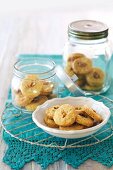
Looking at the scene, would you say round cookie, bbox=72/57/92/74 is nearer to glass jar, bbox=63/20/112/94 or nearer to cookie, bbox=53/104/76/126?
glass jar, bbox=63/20/112/94

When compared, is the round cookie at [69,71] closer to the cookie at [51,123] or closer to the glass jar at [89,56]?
the glass jar at [89,56]

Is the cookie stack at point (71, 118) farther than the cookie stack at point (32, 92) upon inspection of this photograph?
No

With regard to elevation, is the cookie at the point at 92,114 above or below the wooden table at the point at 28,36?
above

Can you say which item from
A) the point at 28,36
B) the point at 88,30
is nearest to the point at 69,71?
the point at 88,30

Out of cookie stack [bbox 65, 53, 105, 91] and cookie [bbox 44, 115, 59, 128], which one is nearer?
cookie [bbox 44, 115, 59, 128]

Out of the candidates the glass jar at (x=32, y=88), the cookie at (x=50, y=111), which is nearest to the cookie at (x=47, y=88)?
the glass jar at (x=32, y=88)

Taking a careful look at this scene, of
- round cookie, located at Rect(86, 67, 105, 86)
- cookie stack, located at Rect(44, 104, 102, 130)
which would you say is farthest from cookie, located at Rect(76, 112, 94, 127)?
round cookie, located at Rect(86, 67, 105, 86)
